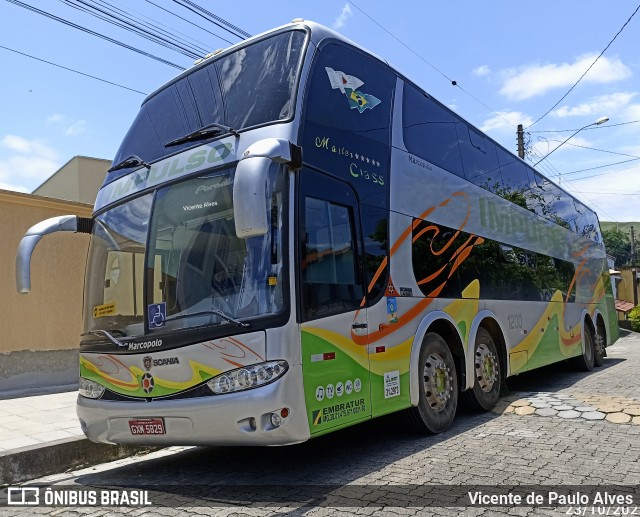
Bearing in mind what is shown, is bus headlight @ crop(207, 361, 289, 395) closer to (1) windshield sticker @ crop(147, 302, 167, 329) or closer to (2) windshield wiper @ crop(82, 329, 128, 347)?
(1) windshield sticker @ crop(147, 302, 167, 329)

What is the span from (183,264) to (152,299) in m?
0.41

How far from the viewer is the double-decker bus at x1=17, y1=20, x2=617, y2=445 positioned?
459cm

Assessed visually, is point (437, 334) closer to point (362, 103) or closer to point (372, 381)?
point (372, 381)

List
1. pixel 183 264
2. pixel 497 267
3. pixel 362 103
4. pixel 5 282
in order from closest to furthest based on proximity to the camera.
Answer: pixel 183 264, pixel 362 103, pixel 497 267, pixel 5 282

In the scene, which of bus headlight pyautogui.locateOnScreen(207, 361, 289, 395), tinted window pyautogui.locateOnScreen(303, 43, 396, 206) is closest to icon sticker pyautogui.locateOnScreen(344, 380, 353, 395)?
bus headlight pyautogui.locateOnScreen(207, 361, 289, 395)

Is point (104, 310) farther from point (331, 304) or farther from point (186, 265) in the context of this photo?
point (331, 304)

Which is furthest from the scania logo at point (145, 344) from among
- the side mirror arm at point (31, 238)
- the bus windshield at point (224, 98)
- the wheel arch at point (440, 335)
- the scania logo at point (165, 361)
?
the wheel arch at point (440, 335)

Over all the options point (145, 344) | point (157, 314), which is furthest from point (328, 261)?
point (145, 344)

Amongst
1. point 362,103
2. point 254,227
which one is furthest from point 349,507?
point 362,103

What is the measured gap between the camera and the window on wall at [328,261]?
16.1 ft

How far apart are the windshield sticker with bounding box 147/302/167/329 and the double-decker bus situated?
0.02 m

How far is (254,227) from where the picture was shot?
393 cm

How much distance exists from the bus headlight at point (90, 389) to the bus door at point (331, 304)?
2.00 m

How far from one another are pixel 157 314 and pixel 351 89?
113 inches
